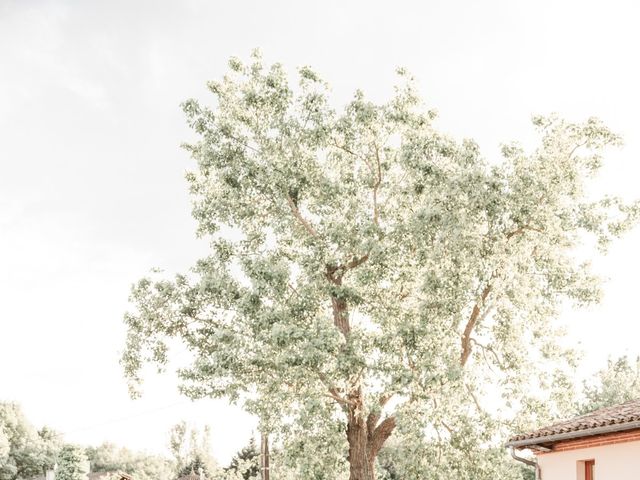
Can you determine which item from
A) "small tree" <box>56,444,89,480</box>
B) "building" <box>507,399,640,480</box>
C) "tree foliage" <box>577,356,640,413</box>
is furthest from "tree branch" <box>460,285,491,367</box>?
"small tree" <box>56,444,89,480</box>

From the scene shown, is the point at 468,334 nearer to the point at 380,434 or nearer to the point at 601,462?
the point at 380,434

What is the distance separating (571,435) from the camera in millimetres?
16047

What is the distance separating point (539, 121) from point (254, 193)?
8.79 m

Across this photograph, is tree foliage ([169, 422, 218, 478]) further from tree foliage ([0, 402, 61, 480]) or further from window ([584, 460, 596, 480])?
window ([584, 460, 596, 480])

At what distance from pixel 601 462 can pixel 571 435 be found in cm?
76

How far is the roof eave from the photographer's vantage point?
47.7 feet

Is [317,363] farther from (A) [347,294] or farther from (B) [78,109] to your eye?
(B) [78,109]

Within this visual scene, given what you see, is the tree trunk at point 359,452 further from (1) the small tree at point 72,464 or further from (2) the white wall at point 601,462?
(1) the small tree at point 72,464

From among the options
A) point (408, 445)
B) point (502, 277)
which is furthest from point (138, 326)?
point (502, 277)

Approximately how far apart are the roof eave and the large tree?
129 inches

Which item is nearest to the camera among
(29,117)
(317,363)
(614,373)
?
(317,363)

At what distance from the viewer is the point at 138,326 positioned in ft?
80.9

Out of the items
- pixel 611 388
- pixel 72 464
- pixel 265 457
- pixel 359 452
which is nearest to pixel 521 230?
pixel 359 452

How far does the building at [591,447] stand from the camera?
14930 mm
